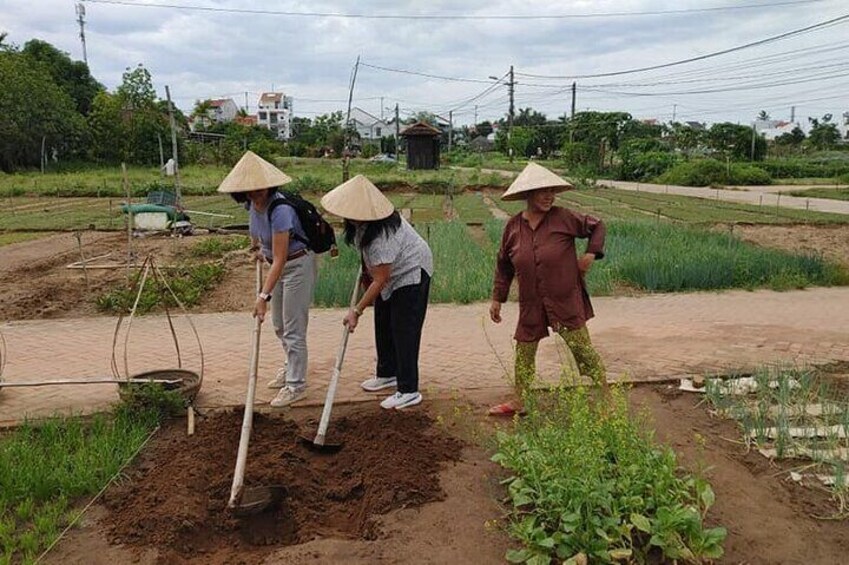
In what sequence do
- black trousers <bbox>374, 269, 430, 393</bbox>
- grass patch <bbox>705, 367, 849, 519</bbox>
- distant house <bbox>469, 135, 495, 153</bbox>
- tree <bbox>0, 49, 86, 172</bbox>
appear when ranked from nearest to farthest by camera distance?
grass patch <bbox>705, 367, 849, 519</bbox> → black trousers <bbox>374, 269, 430, 393</bbox> → tree <bbox>0, 49, 86, 172</bbox> → distant house <bbox>469, 135, 495, 153</bbox>

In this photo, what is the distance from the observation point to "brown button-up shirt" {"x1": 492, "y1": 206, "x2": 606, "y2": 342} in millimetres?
3650

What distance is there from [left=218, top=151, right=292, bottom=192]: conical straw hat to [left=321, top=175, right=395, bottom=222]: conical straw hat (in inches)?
15.9

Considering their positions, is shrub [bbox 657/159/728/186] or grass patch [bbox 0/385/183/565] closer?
grass patch [bbox 0/385/183/565]

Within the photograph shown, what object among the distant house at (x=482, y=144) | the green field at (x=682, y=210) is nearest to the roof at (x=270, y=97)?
the distant house at (x=482, y=144)

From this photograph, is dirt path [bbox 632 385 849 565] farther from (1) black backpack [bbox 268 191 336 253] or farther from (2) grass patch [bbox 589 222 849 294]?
(2) grass patch [bbox 589 222 849 294]

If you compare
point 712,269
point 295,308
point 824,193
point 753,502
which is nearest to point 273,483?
point 295,308

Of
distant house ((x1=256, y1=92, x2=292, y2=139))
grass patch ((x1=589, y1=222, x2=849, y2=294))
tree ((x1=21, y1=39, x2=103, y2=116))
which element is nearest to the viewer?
grass patch ((x1=589, y1=222, x2=849, y2=294))

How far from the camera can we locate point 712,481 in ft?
10.7

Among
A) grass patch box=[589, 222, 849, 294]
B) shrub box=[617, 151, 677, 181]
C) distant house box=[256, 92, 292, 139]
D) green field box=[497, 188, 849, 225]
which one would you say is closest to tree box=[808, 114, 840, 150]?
shrub box=[617, 151, 677, 181]

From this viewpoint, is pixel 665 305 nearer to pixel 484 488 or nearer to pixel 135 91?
pixel 484 488

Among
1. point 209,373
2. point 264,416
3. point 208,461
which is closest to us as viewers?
point 208,461

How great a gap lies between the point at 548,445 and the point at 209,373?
2.96m

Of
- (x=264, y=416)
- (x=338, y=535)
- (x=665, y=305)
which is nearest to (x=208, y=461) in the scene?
(x=264, y=416)

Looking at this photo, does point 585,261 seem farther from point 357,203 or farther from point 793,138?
point 793,138
